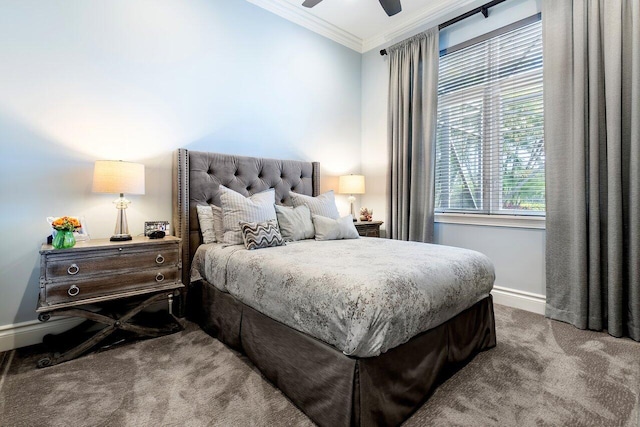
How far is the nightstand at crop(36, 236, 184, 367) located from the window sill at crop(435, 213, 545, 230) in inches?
106

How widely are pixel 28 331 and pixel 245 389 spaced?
170 cm

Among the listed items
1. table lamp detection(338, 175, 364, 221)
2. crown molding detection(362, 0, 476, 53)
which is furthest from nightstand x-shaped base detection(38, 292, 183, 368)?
crown molding detection(362, 0, 476, 53)

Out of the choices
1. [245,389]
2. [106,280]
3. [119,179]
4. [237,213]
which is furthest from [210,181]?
[245,389]

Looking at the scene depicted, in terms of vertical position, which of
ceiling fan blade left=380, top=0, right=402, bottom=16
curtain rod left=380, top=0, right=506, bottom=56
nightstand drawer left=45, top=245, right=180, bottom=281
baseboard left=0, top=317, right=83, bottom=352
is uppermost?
curtain rod left=380, top=0, right=506, bottom=56

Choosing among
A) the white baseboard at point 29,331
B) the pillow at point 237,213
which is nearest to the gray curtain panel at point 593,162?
the pillow at point 237,213

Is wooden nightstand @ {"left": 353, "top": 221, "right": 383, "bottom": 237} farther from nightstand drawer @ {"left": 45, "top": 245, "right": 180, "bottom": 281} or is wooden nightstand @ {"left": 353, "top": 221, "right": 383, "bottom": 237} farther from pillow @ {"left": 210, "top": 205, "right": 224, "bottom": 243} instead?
nightstand drawer @ {"left": 45, "top": 245, "right": 180, "bottom": 281}

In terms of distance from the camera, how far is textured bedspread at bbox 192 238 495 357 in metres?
1.21

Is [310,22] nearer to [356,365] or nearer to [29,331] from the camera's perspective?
[356,365]

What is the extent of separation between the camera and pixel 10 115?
6.67ft

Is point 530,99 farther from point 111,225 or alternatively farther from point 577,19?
point 111,225

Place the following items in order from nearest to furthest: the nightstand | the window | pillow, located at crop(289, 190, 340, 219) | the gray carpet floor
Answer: the gray carpet floor → the nightstand → the window → pillow, located at crop(289, 190, 340, 219)

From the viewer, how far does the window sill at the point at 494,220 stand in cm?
273

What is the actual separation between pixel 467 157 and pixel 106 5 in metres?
3.46

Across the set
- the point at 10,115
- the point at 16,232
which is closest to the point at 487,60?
the point at 10,115
